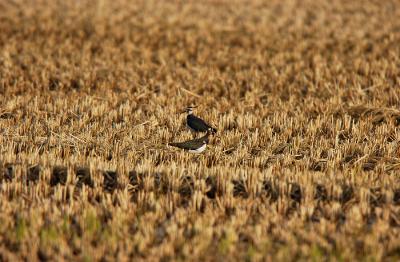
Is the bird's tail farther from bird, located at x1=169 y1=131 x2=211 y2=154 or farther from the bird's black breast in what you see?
bird, located at x1=169 y1=131 x2=211 y2=154

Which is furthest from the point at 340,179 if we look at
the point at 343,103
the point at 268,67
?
the point at 268,67

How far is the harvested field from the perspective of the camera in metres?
5.41

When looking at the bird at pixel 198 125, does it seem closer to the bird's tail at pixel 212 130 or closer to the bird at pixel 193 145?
the bird's tail at pixel 212 130

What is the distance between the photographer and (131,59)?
46.1 ft

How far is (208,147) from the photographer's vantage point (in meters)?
8.08

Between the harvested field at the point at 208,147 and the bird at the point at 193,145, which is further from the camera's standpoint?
the bird at the point at 193,145

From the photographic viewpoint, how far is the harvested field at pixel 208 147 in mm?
5410

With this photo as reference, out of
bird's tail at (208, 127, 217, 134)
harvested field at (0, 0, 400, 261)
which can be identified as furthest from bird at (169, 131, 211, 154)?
bird's tail at (208, 127, 217, 134)

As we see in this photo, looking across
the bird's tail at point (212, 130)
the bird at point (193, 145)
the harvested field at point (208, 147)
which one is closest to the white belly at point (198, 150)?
the bird at point (193, 145)

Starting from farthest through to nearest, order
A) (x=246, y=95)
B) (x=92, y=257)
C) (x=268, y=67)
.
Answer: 1. (x=268, y=67)
2. (x=246, y=95)
3. (x=92, y=257)

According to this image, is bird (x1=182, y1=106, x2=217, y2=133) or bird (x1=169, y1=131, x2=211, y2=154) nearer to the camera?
bird (x1=169, y1=131, x2=211, y2=154)

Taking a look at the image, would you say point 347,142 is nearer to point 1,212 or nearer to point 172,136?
point 172,136

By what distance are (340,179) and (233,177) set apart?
112 centimetres

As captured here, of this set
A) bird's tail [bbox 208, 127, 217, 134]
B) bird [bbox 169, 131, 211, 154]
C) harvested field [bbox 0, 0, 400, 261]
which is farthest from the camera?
bird's tail [bbox 208, 127, 217, 134]
